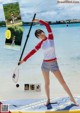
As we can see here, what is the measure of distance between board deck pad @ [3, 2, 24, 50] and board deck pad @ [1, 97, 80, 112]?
1.32 ft

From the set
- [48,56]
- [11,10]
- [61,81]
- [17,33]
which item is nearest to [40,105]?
[61,81]

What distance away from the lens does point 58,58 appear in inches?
137

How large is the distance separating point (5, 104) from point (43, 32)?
59 centimetres

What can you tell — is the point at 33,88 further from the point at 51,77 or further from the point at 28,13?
the point at 28,13

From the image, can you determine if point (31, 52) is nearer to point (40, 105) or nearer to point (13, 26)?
point (13, 26)

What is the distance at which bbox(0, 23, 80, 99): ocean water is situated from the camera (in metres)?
3.46

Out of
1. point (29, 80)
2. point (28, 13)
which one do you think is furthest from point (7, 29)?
point (29, 80)

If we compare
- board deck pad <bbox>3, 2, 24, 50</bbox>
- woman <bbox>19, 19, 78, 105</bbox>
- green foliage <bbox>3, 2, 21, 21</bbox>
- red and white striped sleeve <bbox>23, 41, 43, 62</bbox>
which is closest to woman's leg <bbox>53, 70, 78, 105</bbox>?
woman <bbox>19, 19, 78, 105</bbox>

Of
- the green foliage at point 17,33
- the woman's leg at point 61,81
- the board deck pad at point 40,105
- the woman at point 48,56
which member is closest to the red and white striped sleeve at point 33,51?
the woman at point 48,56

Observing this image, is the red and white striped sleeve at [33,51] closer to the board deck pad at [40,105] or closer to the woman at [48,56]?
the woman at [48,56]

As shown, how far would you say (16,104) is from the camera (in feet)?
11.4

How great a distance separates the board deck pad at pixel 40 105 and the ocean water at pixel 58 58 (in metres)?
0.04

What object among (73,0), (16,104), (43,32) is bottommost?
(16,104)

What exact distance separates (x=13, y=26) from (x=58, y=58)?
40 centimetres
